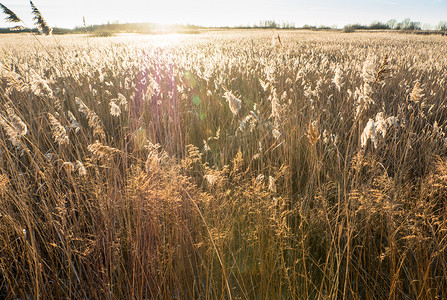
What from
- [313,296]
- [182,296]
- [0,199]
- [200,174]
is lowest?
[313,296]

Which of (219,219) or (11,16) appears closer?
(219,219)

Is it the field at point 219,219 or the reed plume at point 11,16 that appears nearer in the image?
the field at point 219,219

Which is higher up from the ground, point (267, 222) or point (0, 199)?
point (0, 199)

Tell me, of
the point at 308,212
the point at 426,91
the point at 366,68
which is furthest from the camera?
the point at 426,91

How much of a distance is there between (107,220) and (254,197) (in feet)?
2.68

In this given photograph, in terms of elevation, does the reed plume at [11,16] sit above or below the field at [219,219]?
above

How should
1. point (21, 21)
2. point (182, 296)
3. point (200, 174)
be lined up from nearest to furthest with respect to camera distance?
point (182, 296)
point (200, 174)
point (21, 21)

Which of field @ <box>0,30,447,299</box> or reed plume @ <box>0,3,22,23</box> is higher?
reed plume @ <box>0,3,22,23</box>

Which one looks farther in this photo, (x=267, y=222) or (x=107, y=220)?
(x=267, y=222)

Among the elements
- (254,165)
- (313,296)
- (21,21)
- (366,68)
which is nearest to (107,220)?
(313,296)

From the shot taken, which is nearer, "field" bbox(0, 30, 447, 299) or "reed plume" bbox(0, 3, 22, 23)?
"field" bbox(0, 30, 447, 299)

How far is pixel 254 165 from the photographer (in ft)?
8.34

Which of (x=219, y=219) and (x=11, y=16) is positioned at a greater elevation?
(x=11, y=16)

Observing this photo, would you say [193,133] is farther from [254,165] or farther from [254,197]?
[254,197]
